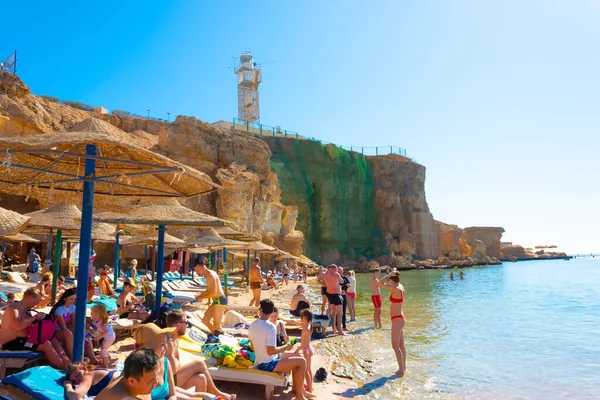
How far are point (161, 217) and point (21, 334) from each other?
2.78 metres

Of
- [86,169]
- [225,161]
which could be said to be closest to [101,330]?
[86,169]

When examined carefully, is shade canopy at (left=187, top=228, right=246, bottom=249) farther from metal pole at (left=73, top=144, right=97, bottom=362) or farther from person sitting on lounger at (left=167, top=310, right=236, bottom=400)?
person sitting on lounger at (left=167, top=310, right=236, bottom=400)

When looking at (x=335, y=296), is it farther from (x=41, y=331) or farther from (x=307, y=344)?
(x=41, y=331)

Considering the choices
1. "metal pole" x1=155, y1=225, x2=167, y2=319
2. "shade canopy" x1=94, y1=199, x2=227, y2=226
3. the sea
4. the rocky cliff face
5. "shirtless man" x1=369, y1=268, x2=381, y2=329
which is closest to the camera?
the sea

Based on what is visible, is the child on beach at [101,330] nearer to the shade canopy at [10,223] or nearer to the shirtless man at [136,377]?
the shade canopy at [10,223]

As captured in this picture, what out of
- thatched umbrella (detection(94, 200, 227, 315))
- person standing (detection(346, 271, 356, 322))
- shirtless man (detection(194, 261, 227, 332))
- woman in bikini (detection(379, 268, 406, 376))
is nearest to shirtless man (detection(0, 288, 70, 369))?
thatched umbrella (detection(94, 200, 227, 315))

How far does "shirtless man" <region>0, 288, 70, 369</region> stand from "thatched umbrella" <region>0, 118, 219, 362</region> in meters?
0.20

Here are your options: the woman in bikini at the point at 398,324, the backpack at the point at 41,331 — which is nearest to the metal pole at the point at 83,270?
the backpack at the point at 41,331

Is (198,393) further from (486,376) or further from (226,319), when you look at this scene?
(486,376)

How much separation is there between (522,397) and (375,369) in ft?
6.68

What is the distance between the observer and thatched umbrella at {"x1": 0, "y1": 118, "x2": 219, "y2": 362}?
3873mm

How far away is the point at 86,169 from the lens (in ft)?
13.6

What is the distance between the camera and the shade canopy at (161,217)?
657 centimetres

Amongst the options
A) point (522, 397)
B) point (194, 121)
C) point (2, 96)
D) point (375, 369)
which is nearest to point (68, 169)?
point (375, 369)
